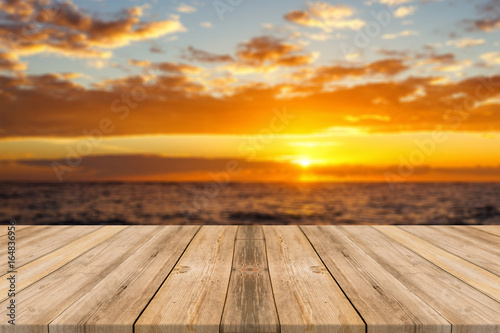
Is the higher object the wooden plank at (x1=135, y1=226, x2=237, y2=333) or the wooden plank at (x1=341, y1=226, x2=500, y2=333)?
the wooden plank at (x1=341, y1=226, x2=500, y2=333)

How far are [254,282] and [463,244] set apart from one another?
1.45 metres

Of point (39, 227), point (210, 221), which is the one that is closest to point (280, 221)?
A: point (210, 221)

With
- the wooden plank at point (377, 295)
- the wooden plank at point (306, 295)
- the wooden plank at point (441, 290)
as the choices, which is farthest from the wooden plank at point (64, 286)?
the wooden plank at point (441, 290)

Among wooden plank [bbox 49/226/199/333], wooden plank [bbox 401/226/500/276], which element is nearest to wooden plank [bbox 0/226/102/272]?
wooden plank [bbox 49/226/199/333]

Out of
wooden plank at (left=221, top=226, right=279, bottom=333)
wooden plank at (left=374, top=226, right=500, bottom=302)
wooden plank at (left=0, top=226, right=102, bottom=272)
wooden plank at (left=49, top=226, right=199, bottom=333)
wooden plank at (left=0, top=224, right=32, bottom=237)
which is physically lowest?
wooden plank at (left=0, top=224, right=32, bottom=237)

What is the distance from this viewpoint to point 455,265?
169 cm

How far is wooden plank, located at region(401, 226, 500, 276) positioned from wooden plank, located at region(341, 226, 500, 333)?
26 centimetres

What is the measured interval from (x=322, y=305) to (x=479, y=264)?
3.34 ft

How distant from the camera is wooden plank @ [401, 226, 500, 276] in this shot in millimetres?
1770

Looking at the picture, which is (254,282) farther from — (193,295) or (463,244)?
(463,244)

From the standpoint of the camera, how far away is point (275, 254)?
1.85 meters

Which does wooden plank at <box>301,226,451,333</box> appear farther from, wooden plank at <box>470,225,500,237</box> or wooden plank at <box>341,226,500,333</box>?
wooden plank at <box>470,225,500,237</box>

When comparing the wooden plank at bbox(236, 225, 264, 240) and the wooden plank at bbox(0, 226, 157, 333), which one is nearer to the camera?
the wooden plank at bbox(0, 226, 157, 333)

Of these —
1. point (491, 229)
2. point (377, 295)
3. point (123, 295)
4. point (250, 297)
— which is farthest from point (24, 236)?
point (491, 229)
